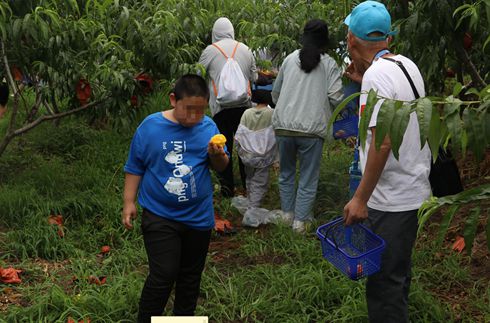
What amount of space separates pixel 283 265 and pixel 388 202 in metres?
1.67

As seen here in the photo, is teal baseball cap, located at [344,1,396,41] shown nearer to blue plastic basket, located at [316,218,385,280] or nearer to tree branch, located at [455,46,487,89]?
blue plastic basket, located at [316,218,385,280]

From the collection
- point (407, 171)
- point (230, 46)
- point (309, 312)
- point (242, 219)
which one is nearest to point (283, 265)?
point (309, 312)

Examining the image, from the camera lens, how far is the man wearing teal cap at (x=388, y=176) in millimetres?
2566

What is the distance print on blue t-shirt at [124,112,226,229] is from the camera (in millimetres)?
3033

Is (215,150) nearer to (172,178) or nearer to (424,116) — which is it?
(172,178)

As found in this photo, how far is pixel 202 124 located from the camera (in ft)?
10.3

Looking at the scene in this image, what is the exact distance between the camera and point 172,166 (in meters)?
3.04

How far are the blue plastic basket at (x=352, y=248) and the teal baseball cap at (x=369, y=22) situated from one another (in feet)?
2.63

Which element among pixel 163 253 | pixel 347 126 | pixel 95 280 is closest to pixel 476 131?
pixel 163 253

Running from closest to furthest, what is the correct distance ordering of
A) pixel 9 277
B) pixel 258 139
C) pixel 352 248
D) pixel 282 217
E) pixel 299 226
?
pixel 352 248
pixel 9 277
pixel 299 226
pixel 282 217
pixel 258 139

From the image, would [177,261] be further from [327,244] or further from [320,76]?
[320,76]

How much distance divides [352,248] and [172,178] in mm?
890

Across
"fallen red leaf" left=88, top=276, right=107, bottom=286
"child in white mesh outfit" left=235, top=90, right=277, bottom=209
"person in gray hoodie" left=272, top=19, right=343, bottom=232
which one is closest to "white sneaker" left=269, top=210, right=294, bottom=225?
"person in gray hoodie" left=272, top=19, right=343, bottom=232

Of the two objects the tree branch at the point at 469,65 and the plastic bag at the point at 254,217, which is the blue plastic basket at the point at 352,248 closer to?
the tree branch at the point at 469,65
